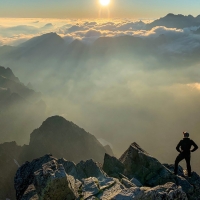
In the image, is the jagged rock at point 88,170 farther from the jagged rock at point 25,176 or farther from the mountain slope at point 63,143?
the mountain slope at point 63,143

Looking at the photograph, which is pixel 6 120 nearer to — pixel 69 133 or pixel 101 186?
pixel 69 133

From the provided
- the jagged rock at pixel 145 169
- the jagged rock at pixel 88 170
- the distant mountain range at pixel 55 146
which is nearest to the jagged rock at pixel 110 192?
the jagged rock at pixel 88 170

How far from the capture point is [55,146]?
81875 millimetres

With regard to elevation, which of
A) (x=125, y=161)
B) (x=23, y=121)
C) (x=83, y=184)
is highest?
(x=83, y=184)

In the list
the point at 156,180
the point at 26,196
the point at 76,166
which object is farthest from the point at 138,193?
the point at 76,166

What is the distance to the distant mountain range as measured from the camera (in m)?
74.0

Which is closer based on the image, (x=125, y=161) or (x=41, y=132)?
(x=125, y=161)

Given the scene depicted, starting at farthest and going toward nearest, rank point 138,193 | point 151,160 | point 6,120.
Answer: point 6,120 < point 151,160 < point 138,193

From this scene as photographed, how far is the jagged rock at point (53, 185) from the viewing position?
55.8 ft

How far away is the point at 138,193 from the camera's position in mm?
17016

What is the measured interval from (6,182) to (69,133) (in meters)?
28.5

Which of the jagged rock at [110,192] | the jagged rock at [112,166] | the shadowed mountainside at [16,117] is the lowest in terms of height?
the shadowed mountainside at [16,117]

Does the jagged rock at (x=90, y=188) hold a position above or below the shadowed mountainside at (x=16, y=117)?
above

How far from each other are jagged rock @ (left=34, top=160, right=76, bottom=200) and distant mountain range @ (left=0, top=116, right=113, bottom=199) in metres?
58.2
